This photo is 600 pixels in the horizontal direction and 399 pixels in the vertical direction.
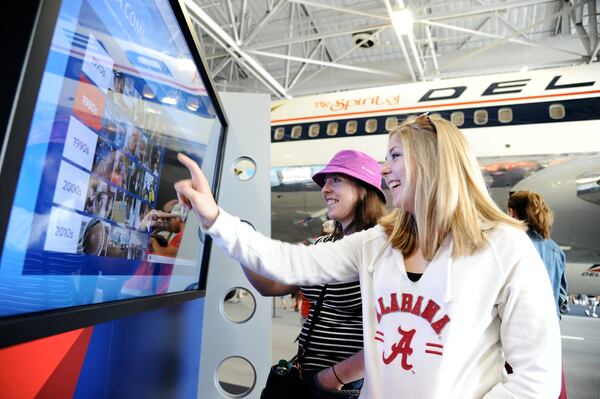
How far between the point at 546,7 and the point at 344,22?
4.83m

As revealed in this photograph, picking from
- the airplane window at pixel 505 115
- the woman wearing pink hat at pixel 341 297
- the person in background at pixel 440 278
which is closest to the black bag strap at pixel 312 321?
the woman wearing pink hat at pixel 341 297

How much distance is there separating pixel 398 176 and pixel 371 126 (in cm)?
506

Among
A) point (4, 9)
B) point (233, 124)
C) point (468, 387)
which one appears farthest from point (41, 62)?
point (233, 124)

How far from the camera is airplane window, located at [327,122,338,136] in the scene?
6.14 metres

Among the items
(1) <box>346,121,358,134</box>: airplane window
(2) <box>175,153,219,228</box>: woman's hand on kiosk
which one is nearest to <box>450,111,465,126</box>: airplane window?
(1) <box>346,121,358,134</box>: airplane window

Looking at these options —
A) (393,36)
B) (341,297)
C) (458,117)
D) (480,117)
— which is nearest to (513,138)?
(480,117)

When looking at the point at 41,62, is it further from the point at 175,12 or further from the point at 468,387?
the point at 468,387

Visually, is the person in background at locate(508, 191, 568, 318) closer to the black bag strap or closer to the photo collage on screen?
the black bag strap

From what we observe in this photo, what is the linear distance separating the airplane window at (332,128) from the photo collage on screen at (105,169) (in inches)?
208

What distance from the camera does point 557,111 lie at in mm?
4949

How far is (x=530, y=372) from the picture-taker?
0.81 metres

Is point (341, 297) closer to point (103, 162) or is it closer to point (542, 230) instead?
point (103, 162)

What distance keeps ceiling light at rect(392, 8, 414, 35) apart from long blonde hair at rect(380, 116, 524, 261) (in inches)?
281

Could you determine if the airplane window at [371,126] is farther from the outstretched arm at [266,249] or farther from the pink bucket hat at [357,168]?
the outstretched arm at [266,249]
